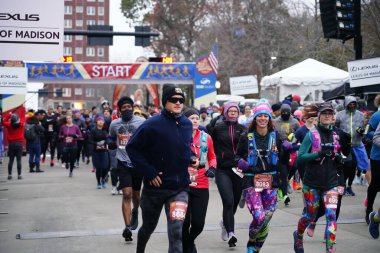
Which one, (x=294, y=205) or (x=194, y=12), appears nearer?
(x=294, y=205)

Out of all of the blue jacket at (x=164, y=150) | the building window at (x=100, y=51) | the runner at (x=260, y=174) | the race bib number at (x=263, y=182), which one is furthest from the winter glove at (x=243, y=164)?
the building window at (x=100, y=51)

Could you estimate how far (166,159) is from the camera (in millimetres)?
6914

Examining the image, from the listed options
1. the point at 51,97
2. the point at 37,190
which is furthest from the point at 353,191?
the point at 51,97

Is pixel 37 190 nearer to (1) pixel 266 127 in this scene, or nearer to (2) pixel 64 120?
(2) pixel 64 120

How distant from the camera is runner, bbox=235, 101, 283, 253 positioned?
774 cm

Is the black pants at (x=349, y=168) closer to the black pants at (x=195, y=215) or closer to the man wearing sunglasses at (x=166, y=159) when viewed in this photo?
the black pants at (x=195, y=215)

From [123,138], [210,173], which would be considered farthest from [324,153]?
[123,138]

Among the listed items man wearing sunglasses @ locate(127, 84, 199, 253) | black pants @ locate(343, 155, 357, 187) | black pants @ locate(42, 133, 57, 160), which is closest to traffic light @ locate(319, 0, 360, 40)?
black pants @ locate(343, 155, 357, 187)

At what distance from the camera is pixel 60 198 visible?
14.9 metres

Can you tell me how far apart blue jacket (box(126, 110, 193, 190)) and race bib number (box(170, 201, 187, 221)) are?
17 cm

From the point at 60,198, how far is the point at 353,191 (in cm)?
635

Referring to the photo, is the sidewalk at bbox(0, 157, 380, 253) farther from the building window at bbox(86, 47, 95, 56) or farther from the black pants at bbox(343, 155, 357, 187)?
the building window at bbox(86, 47, 95, 56)

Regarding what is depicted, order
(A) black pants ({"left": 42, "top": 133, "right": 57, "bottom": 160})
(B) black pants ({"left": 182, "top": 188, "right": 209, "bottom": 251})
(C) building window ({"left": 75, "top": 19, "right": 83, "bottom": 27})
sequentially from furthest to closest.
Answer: (C) building window ({"left": 75, "top": 19, "right": 83, "bottom": 27}) → (A) black pants ({"left": 42, "top": 133, "right": 57, "bottom": 160}) → (B) black pants ({"left": 182, "top": 188, "right": 209, "bottom": 251})

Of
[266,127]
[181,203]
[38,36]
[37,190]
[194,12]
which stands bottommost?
[37,190]
